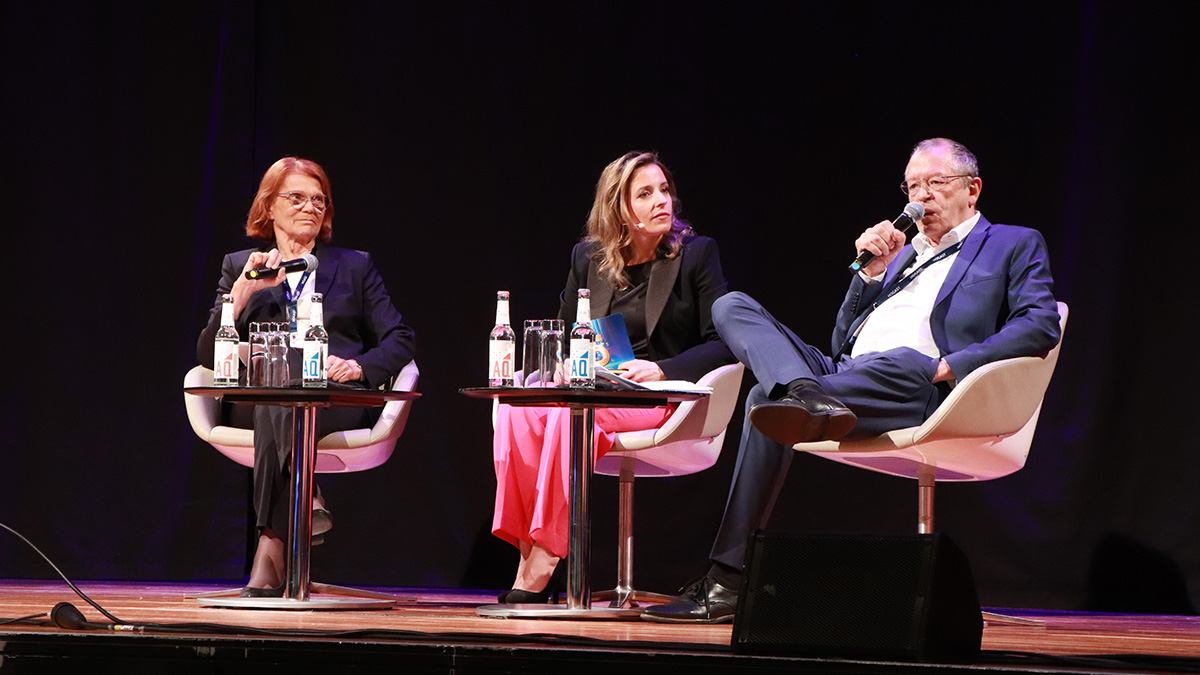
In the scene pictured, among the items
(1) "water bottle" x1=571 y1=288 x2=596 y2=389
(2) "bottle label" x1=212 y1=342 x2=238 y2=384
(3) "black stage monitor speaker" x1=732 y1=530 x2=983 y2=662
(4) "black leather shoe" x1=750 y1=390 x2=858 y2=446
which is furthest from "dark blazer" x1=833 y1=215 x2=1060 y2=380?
(2) "bottle label" x1=212 y1=342 x2=238 y2=384

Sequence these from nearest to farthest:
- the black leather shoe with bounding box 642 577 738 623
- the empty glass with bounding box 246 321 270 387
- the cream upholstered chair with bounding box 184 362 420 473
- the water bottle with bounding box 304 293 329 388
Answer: the black leather shoe with bounding box 642 577 738 623, the water bottle with bounding box 304 293 329 388, the empty glass with bounding box 246 321 270 387, the cream upholstered chair with bounding box 184 362 420 473

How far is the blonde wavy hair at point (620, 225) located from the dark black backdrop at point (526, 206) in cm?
70

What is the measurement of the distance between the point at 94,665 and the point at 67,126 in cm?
310

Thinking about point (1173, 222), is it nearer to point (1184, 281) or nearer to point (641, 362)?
point (1184, 281)

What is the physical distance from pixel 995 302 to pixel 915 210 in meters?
0.35

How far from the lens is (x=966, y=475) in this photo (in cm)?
344

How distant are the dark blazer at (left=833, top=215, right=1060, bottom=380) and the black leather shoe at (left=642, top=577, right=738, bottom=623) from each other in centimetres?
84

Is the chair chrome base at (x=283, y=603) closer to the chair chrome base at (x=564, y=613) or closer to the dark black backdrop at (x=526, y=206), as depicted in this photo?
the chair chrome base at (x=564, y=613)

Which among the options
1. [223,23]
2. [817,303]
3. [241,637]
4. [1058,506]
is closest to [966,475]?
[1058,506]

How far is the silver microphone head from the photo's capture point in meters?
3.55

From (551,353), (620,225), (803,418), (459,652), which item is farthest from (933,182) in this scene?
(459,652)

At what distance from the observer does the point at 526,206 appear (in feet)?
15.1

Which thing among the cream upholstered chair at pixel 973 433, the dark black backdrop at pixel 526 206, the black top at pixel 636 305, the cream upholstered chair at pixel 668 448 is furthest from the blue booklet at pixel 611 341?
the dark black backdrop at pixel 526 206

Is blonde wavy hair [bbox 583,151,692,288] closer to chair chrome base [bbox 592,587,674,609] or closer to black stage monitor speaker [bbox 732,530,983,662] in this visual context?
chair chrome base [bbox 592,587,674,609]
